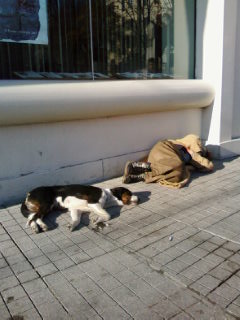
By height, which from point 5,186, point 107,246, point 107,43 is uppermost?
point 107,43

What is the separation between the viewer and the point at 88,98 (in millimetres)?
4629

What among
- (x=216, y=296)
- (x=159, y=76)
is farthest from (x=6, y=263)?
(x=159, y=76)

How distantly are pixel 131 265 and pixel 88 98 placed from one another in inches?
101

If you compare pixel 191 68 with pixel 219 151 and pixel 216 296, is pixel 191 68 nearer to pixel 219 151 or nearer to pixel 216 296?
pixel 219 151

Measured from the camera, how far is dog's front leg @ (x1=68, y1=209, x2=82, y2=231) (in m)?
3.58

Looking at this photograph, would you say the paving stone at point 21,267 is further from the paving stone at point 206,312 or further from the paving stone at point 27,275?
the paving stone at point 206,312

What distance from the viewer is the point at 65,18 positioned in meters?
4.93

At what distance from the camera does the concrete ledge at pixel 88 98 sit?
407cm

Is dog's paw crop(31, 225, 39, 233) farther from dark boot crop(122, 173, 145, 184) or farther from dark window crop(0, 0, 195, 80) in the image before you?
dark window crop(0, 0, 195, 80)

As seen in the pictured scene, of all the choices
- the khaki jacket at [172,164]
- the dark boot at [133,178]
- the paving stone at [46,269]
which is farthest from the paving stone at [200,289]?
the dark boot at [133,178]

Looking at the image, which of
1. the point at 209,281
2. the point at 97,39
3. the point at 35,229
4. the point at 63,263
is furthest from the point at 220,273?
the point at 97,39

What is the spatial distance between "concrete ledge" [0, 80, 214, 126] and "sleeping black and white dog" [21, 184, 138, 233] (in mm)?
1025

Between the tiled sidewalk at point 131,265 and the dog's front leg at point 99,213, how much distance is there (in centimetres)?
10

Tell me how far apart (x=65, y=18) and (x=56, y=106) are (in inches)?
60.1
